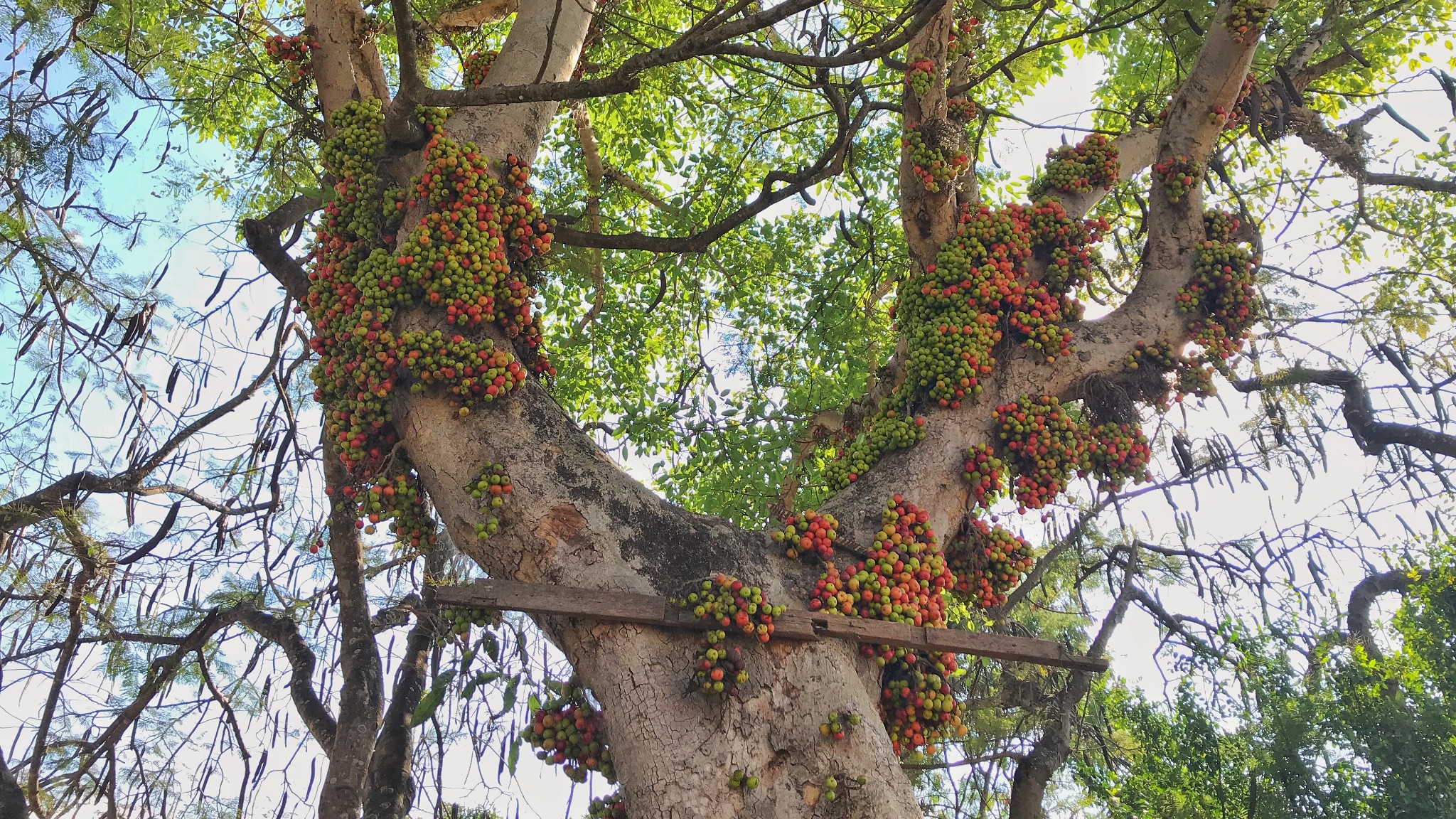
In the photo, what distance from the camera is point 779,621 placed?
314 cm

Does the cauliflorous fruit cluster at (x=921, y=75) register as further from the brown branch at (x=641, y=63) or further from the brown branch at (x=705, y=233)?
the brown branch at (x=641, y=63)

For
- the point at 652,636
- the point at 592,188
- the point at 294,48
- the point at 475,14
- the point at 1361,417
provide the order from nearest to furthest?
the point at 652,636
the point at 294,48
the point at 1361,417
the point at 475,14
the point at 592,188

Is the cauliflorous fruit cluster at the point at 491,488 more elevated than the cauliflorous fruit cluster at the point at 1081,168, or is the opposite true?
the cauliflorous fruit cluster at the point at 1081,168

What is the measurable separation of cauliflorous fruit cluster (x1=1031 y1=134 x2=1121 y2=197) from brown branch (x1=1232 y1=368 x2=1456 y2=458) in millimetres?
1410

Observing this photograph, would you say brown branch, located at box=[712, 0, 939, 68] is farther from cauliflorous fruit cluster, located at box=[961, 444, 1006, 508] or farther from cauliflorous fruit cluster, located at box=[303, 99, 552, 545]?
cauliflorous fruit cluster, located at box=[961, 444, 1006, 508]

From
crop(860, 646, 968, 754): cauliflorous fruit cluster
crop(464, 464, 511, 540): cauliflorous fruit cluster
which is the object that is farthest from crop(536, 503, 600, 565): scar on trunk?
crop(860, 646, 968, 754): cauliflorous fruit cluster

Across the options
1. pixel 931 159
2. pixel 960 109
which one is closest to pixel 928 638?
pixel 931 159

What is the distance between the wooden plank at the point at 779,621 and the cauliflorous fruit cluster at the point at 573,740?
1.34 feet

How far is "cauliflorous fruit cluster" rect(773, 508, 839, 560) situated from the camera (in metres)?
3.59

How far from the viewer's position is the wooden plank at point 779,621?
300cm

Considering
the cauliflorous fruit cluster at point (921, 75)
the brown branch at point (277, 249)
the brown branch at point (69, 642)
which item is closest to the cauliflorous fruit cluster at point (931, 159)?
the cauliflorous fruit cluster at point (921, 75)

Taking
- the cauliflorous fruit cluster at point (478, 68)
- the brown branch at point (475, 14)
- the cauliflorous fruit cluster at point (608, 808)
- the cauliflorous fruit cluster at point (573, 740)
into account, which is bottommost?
the cauliflorous fruit cluster at point (608, 808)

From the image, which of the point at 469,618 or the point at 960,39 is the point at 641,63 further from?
the point at 960,39

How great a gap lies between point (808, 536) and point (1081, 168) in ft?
10.3
